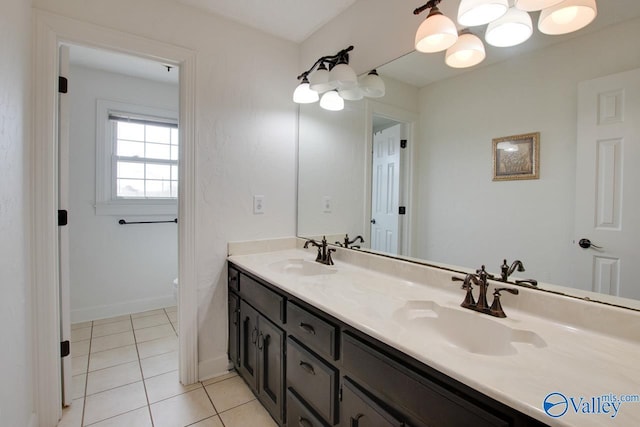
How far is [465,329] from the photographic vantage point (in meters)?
1.07

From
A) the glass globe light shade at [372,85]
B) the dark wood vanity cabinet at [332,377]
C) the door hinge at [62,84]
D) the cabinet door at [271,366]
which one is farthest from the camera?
the glass globe light shade at [372,85]

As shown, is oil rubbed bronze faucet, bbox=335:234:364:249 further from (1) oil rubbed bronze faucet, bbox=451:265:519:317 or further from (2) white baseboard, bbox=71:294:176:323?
(2) white baseboard, bbox=71:294:176:323

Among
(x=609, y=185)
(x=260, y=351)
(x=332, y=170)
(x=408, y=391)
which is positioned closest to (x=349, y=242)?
(x=332, y=170)

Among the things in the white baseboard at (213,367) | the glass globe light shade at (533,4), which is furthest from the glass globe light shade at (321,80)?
the white baseboard at (213,367)

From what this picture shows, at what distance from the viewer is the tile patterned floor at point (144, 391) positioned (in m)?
1.60

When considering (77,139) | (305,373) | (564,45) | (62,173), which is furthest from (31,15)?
(564,45)

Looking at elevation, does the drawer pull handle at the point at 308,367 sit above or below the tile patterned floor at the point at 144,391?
above

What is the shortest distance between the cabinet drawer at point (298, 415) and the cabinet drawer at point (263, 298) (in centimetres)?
33

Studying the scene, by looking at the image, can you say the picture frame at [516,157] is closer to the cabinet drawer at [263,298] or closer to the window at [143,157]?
the cabinet drawer at [263,298]

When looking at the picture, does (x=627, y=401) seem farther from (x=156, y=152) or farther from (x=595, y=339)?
(x=156, y=152)

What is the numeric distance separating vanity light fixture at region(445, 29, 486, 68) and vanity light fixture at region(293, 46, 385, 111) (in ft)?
1.49

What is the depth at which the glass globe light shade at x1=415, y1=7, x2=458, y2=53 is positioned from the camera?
1.19m

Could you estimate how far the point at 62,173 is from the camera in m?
1.61

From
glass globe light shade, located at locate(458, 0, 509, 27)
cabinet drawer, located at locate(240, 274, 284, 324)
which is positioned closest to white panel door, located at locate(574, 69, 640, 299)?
glass globe light shade, located at locate(458, 0, 509, 27)
